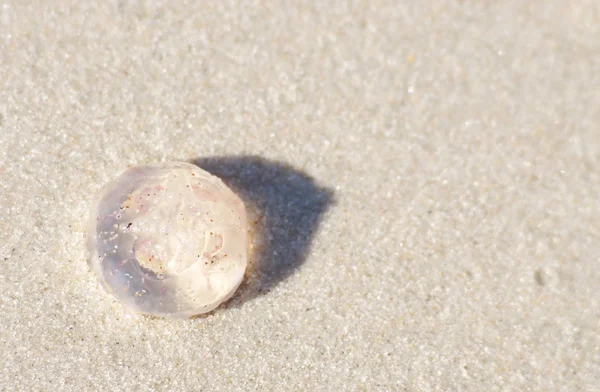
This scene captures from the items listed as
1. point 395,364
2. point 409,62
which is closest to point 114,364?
point 395,364

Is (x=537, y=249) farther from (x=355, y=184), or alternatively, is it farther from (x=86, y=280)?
(x=86, y=280)

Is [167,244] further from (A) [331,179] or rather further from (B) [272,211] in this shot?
(A) [331,179]

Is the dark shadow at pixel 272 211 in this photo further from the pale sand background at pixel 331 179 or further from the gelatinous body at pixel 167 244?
the gelatinous body at pixel 167 244

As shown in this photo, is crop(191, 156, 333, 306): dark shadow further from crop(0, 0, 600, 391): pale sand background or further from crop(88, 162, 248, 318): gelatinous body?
crop(88, 162, 248, 318): gelatinous body

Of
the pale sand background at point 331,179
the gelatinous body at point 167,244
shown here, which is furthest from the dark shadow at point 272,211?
the gelatinous body at point 167,244

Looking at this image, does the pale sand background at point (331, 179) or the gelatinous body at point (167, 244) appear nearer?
the gelatinous body at point (167, 244)

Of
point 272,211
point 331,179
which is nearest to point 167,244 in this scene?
point 272,211
